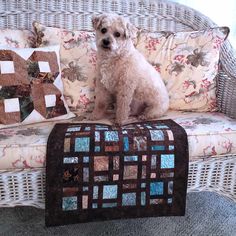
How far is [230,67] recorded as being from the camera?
175 cm

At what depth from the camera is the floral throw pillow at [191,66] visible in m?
1.75

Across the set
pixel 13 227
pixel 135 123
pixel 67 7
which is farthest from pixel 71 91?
pixel 13 227

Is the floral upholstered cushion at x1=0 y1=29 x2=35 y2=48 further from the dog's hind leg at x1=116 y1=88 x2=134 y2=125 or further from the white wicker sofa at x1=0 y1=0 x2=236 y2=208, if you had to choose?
the dog's hind leg at x1=116 y1=88 x2=134 y2=125

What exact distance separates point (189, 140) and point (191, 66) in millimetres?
556

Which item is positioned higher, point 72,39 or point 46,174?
point 72,39

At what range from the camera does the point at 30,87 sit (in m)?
1.55

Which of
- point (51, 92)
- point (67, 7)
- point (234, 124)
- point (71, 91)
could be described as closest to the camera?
point (234, 124)

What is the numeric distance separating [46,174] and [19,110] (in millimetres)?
416

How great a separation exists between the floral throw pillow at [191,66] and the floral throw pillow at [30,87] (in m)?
0.58

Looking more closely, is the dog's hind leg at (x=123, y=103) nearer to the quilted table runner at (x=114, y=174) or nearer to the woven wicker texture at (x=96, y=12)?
the quilted table runner at (x=114, y=174)

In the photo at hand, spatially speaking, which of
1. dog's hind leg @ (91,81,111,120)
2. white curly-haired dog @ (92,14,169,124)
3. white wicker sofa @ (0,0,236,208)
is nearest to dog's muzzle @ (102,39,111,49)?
white curly-haired dog @ (92,14,169,124)

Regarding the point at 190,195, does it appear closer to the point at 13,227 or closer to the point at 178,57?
the point at 178,57

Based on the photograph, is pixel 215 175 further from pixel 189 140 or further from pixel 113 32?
pixel 113 32

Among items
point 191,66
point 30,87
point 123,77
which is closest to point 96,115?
point 123,77
